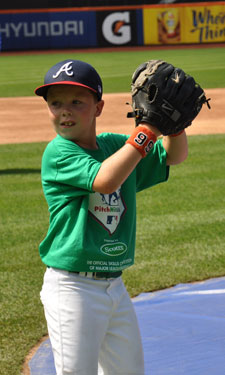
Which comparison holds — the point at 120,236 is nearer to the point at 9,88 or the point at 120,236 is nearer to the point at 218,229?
the point at 218,229

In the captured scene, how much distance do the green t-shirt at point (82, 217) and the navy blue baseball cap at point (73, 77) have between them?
0.27m

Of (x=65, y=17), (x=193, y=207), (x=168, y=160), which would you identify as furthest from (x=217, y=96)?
(x=65, y=17)

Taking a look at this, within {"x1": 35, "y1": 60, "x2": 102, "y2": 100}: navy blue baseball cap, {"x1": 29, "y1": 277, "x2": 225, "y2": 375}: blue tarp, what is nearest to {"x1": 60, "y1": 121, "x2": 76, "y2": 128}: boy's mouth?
{"x1": 35, "y1": 60, "x2": 102, "y2": 100}: navy blue baseball cap

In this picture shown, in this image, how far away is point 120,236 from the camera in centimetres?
331

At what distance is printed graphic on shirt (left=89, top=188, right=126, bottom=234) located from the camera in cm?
326

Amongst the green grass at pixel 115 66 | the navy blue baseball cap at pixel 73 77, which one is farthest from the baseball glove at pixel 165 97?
the green grass at pixel 115 66

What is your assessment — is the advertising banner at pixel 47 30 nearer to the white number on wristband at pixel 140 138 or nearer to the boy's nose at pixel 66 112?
the boy's nose at pixel 66 112

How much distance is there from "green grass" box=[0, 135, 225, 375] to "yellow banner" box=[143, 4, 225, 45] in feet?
101

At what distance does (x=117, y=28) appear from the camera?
4112 centimetres

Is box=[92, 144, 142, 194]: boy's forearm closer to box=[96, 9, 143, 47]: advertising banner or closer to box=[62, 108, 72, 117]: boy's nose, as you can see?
box=[62, 108, 72, 117]: boy's nose

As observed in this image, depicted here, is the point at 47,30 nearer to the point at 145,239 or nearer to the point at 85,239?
the point at 145,239

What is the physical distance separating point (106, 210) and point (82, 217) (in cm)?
14

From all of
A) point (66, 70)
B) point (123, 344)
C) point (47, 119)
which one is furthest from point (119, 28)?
point (123, 344)

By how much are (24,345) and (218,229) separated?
3.26 m
